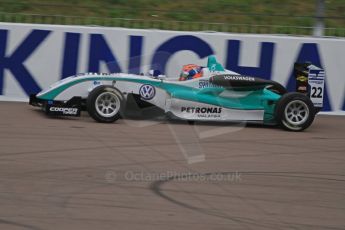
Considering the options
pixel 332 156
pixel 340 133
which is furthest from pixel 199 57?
pixel 332 156

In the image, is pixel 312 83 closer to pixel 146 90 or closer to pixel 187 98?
pixel 187 98

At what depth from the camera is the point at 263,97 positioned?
11188 millimetres

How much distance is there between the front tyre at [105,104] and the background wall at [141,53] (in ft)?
6.13

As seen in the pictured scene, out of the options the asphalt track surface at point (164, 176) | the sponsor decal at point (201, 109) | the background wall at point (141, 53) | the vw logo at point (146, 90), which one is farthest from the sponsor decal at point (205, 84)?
the background wall at point (141, 53)

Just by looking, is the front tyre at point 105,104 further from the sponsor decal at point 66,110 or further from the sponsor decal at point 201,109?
the sponsor decal at point 201,109

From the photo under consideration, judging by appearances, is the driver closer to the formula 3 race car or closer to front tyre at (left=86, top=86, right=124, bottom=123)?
the formula 3 race car

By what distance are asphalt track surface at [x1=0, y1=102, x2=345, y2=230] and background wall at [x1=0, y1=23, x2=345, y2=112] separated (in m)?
1.70

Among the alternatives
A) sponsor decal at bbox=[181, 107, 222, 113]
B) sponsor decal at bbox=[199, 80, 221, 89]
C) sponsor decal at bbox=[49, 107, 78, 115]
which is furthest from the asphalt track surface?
sponsor decal at bbox=[199, 80, 221, 89]

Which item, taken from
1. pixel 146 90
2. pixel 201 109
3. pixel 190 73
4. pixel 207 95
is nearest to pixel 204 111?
pixel 201 109

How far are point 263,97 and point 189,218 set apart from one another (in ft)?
18.0

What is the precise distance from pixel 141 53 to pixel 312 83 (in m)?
3.20

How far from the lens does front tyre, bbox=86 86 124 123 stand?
1066cm

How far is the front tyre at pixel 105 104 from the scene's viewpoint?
10.7 m

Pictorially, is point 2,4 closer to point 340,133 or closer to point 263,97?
point 263,97
